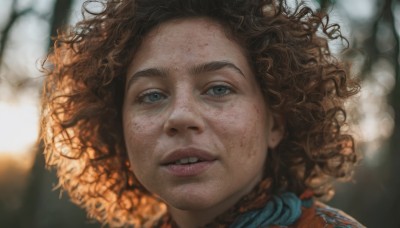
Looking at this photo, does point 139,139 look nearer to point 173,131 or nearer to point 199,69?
point 173,131

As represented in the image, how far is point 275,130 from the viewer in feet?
8.86

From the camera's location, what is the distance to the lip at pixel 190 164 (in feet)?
7.35

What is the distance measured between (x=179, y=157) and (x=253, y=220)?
0.47 m

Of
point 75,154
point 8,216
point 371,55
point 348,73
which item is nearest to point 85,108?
point 75,154

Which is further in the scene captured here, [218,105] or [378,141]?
[378,141]

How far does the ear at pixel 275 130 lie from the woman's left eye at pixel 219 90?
37 centimetres

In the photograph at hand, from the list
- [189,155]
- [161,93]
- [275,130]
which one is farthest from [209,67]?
[275,130]

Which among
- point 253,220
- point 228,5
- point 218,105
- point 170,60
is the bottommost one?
point 253,220

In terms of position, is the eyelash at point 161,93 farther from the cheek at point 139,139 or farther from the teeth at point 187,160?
the teeth at point 187,160

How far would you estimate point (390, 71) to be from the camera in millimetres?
7988

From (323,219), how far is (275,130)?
1.89 ft

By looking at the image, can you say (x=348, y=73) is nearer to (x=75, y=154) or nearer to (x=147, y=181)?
(x=147, y=181)

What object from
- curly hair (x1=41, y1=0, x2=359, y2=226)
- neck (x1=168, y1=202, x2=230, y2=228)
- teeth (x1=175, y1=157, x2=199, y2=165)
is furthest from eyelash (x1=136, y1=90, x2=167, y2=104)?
neck (x1=168, y1=202, x2=230, y2=228)

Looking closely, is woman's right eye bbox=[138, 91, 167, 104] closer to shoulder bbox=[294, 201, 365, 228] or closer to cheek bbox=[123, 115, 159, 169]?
cheek bbox=[123, 115, 159, 169]
